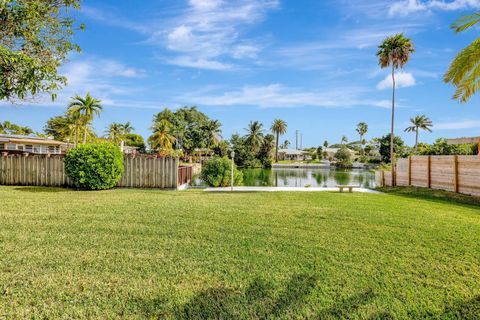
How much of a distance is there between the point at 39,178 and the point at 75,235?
35.3 feet

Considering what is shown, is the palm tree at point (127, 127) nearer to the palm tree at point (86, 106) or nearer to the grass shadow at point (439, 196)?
the palm tree at point (86, 106)

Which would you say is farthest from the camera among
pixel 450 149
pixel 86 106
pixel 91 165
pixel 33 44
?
pixel 86 106

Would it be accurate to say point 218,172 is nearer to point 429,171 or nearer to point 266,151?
point 429,171

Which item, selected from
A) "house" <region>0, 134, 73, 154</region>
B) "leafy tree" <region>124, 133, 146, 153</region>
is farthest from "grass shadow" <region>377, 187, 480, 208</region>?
"leafy tree" <region>124, 133, 146, 153</region>

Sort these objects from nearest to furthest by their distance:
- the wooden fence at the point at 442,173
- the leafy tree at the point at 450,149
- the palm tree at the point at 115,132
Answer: the wooden fence at the point at 442,173 < the leafy tree at the point at 450,149 < the palm tree at the point at 115,132

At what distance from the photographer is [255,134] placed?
6053 centimetres

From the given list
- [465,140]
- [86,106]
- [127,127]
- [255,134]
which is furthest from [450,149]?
[127,127]

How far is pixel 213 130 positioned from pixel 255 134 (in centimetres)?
1034

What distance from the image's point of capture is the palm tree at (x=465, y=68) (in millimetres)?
7519

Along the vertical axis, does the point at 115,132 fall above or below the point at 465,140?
above

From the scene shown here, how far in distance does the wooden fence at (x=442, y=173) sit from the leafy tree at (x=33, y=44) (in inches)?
531

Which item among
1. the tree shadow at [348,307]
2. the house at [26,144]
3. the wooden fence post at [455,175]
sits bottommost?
the tree shadow at [348,307]

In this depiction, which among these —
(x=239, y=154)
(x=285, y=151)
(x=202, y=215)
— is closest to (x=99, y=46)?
(x=202, y=215)

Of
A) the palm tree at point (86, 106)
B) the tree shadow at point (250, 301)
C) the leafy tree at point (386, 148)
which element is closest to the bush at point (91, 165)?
the tree shadow at point (250, 301)
